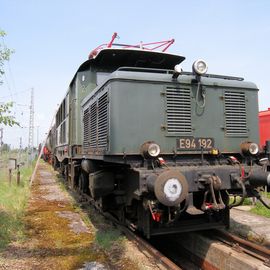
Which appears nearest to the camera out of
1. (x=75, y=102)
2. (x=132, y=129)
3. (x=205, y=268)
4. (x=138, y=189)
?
(x=138, y=189)

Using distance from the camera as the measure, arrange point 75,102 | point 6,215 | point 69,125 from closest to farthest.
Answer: point 6,215 < point 75,102 < point 69,125

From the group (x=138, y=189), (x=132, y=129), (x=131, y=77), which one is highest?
(x=131, y=77)

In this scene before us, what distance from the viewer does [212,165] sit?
218 inches

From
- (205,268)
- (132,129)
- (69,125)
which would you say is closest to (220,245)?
(205,268)

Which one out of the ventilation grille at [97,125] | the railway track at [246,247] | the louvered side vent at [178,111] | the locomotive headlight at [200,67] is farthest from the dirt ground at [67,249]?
the locomotive headlight at [200,67]

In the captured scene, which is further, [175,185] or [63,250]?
[63,250]

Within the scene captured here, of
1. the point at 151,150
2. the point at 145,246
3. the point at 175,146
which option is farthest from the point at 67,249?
the point at 175,146

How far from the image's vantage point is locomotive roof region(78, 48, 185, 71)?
6941 mm

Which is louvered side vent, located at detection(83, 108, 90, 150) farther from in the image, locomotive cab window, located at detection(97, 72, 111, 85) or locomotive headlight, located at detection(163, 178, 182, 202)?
locomotive headlight, located at detection(163, 178, 182, 202)

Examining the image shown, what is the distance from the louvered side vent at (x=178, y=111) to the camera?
5.47 meters

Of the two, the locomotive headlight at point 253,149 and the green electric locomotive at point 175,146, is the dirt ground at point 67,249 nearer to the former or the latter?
the green electric locomotive at point 175,146

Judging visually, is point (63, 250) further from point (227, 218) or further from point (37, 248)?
point (227, 218)

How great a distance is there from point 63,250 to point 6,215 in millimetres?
2489

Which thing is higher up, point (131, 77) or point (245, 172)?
point (131, 77)
